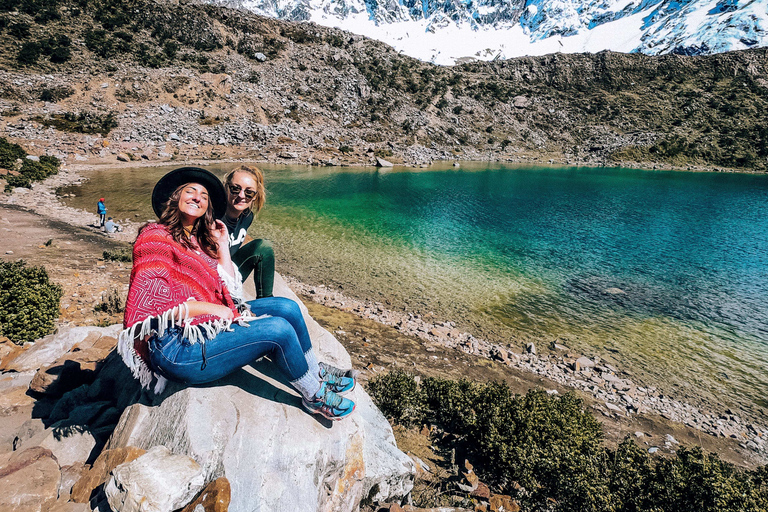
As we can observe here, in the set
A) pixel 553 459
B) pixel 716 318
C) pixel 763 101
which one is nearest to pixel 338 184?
pixel 716 318

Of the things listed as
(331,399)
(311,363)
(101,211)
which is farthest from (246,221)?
(101,211)

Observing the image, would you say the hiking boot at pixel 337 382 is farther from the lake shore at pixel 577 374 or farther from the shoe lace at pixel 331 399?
the lake shore at pixel 577 374

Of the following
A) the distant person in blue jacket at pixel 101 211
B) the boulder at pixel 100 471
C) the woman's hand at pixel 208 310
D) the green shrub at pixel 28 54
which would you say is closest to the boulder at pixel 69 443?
the boulder at pixel 100 471

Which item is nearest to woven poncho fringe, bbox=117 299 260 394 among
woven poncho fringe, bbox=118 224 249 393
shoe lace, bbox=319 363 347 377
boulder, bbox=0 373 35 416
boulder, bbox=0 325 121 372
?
woven poncho fringe, bbox=118 224 249 393

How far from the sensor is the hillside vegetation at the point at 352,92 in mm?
55312

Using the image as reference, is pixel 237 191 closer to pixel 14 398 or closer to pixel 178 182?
pixel 178 182

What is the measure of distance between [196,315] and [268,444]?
1602 millimetres

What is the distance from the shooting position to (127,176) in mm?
35844

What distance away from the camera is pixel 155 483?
9.64ft

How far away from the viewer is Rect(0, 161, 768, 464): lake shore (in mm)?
9305

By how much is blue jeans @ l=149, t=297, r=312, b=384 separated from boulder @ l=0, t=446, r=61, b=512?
1229 millimetres

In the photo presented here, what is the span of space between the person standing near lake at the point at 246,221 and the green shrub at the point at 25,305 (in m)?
5.16

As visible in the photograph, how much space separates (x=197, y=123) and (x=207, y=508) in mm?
66594

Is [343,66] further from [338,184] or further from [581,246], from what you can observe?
[581,246]
